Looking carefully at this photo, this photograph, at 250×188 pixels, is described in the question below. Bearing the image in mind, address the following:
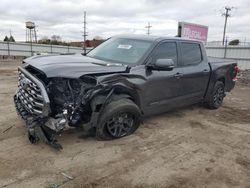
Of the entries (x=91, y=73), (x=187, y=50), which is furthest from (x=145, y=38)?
(x=91, y=73)

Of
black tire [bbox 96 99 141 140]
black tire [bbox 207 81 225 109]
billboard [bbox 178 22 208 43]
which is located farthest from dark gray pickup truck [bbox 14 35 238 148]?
billboard [bbox 178 22 208 43]

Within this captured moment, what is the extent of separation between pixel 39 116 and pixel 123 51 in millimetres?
2122

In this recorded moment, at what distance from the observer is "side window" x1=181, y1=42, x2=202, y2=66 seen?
5.68 metres

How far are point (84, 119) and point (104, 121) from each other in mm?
316

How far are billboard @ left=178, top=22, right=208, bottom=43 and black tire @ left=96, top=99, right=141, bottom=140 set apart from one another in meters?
12.5

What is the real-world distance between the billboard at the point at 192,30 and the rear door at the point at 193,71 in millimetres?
10275

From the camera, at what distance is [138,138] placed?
179 inches

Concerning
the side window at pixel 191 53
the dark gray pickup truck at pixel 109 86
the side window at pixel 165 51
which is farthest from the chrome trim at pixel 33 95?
the side window at pixel 191 53

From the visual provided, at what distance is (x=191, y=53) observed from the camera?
5.95 metres

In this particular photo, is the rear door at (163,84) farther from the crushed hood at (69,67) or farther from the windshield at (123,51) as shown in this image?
the crushed hood at (69,67)

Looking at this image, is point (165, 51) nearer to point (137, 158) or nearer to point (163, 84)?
point (163, 84)

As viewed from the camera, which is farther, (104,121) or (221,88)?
(221,88)

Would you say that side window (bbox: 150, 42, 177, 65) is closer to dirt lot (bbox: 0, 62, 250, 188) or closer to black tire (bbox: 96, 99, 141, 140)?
black tire (bbox: 96, 99, 141, 140)

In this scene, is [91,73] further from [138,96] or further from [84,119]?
[138,96]
